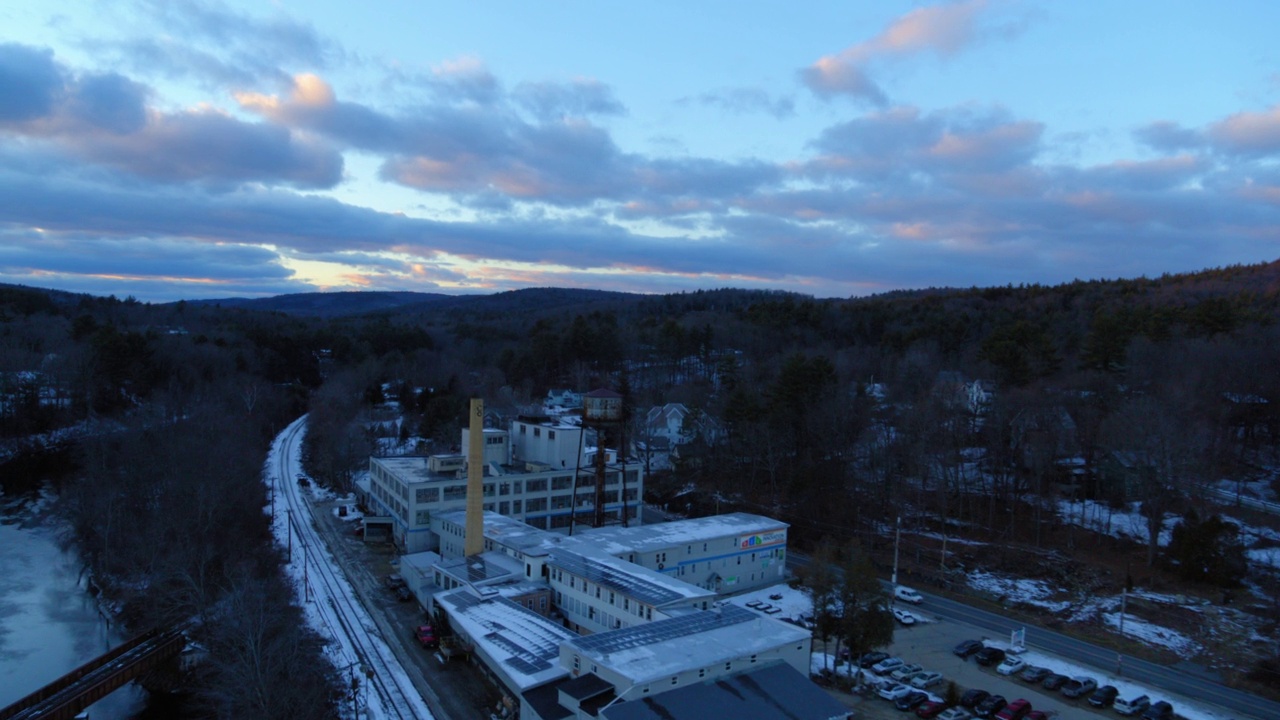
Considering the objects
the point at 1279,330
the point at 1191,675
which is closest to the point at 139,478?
the point at 1191,675

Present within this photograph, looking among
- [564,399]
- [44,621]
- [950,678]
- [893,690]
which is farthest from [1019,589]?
[564,399]

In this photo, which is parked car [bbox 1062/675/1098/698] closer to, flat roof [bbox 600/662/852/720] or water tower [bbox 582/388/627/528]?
flat roof [bbox 600/662/852/720]

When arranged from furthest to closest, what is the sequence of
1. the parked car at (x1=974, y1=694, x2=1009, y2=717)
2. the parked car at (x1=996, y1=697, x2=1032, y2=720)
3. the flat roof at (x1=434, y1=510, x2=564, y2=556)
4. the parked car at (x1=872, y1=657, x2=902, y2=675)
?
the flat roof at (x1=434, y1=510, x2=564, y2=556), the parked car at (x1=872, y1=657, x2=902, y2=675), the parked car at (x1=974, y1=694, x2=1009, y2=717), the parked car at (x1=996, y1=697, x2=1032, y2=720)

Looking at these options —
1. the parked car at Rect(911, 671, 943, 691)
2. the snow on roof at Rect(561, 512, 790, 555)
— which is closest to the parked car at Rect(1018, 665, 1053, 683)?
the parked car at Rect(911, 671, 943, 691)

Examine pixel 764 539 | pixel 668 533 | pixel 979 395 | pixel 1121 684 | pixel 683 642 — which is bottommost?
pixel 1121 684

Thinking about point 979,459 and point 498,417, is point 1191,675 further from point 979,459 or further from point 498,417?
point 498,417

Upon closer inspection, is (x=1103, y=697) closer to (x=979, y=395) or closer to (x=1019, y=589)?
(x=1019, y=589)
